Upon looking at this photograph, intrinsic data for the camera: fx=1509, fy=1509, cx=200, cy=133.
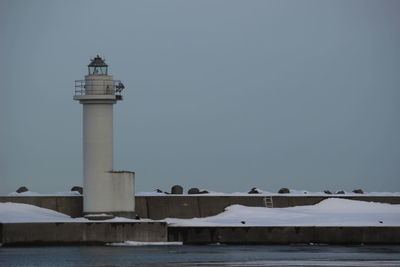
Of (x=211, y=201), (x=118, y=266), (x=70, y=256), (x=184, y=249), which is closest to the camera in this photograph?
(x=118, y=266)

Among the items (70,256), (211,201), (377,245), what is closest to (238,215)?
(211,201)

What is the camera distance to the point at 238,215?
60938 mm

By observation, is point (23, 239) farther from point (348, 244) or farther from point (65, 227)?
point (348, 244)

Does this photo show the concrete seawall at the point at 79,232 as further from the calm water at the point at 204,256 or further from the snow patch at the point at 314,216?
the snow patch at the point at 314,216

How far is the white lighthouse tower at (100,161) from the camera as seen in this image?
196 feet

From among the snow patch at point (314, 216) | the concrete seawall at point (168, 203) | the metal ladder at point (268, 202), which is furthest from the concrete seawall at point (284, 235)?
the metal ladder at point (268, 202)

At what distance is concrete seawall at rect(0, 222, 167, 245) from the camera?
56.3 m

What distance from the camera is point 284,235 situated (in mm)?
58281

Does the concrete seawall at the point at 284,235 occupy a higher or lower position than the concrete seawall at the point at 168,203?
lower

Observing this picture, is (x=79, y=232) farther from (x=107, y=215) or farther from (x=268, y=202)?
(x=268, y=202)

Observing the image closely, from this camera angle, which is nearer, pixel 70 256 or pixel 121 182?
pixel 70 256

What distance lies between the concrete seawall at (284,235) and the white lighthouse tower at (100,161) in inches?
110

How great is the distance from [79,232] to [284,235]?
313 inches

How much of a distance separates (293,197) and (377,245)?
6702 millimetres
